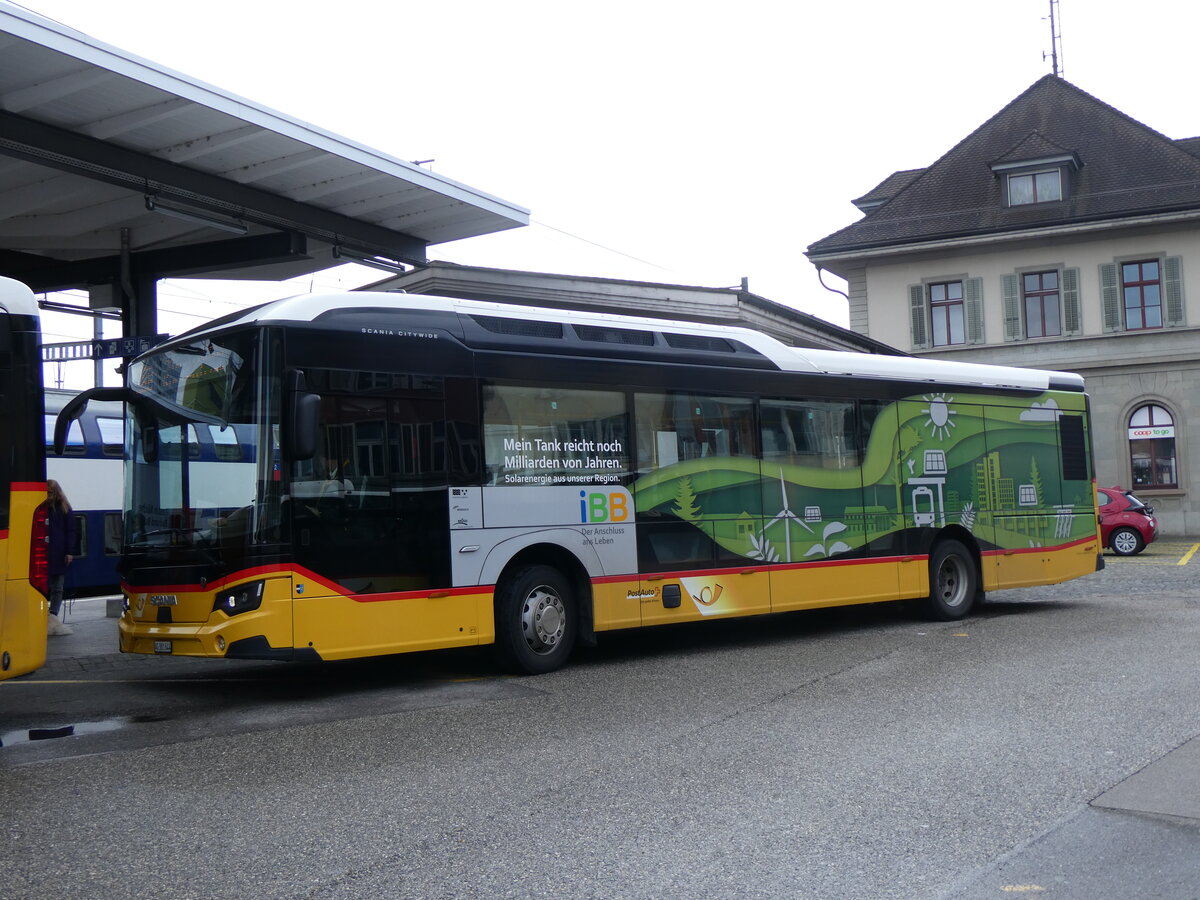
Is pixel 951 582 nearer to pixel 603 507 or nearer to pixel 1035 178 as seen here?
pixel 603 507

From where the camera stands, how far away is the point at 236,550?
8.98 metres

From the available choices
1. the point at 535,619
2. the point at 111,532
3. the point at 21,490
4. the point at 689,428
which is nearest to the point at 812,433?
the point at 689,428

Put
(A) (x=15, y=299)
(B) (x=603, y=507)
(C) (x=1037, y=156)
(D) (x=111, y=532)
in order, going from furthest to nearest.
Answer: (C) (x=1037, y=156) → (D) (x=111, y=532) → (B) (x=603, y=507) → (A) (x=15, y=299)

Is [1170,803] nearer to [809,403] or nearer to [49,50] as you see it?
[809,403]

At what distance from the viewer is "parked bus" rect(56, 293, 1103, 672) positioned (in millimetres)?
9117

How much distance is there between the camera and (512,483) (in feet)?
34.6

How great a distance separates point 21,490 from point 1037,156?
3650cm

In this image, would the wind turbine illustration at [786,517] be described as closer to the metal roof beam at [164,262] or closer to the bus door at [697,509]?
the bus door at [697,509]

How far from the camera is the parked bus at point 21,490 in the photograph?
7.67 m

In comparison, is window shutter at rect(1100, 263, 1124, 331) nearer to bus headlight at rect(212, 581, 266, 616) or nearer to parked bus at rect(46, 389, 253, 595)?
parked bus at rect(46, 389, 253, 595)

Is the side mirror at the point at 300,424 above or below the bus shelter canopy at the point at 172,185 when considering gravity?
below

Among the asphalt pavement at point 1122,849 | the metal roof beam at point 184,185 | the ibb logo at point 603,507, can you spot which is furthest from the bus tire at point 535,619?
the metal roof beam at point 184,185

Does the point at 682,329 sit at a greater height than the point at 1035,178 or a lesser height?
lesser

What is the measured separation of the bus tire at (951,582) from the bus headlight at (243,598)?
829 centimetres
